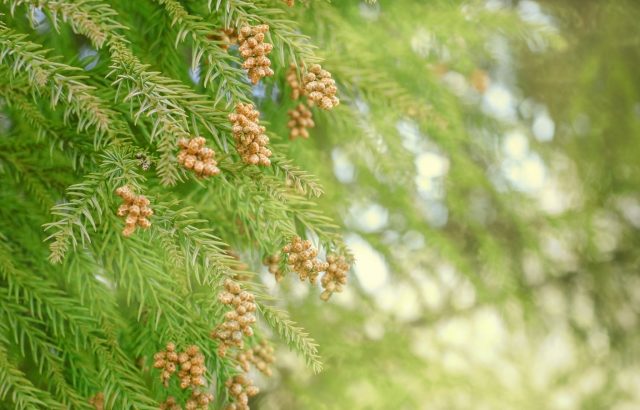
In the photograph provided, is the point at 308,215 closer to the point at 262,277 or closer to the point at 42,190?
the point at 42,190

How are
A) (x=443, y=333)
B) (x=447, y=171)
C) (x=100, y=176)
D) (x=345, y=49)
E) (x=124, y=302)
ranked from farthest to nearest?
1. (x=443, y=333)
2. (x=447, y=171)
3. (x=124, y=302)
4. (x=345, y=49)
5. (x=100, y=176)

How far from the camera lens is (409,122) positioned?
1.35 m

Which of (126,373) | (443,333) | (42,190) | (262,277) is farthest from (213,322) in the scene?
(443,333)

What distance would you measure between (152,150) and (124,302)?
1.87 ft

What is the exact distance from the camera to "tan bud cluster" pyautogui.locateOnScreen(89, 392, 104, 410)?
864 mm

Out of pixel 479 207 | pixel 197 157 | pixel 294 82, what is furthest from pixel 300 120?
pixel 479 207

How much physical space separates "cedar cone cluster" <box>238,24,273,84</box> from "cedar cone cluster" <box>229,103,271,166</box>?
4 cm

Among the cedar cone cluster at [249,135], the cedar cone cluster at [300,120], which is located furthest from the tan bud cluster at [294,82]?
the cedar cone cluster at [249,135]

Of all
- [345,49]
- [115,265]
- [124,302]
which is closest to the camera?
[115,265]

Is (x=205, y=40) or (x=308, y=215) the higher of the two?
(x=205, y=40)

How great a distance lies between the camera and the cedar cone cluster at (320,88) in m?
0.72

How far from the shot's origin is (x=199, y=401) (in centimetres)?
80

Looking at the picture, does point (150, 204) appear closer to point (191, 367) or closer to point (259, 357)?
point (191, 367)

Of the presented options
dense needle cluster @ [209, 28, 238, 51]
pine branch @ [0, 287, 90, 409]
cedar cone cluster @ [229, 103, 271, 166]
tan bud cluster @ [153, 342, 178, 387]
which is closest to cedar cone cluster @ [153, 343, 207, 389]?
tan bud cluster @ [153, 342, 178, 387]
